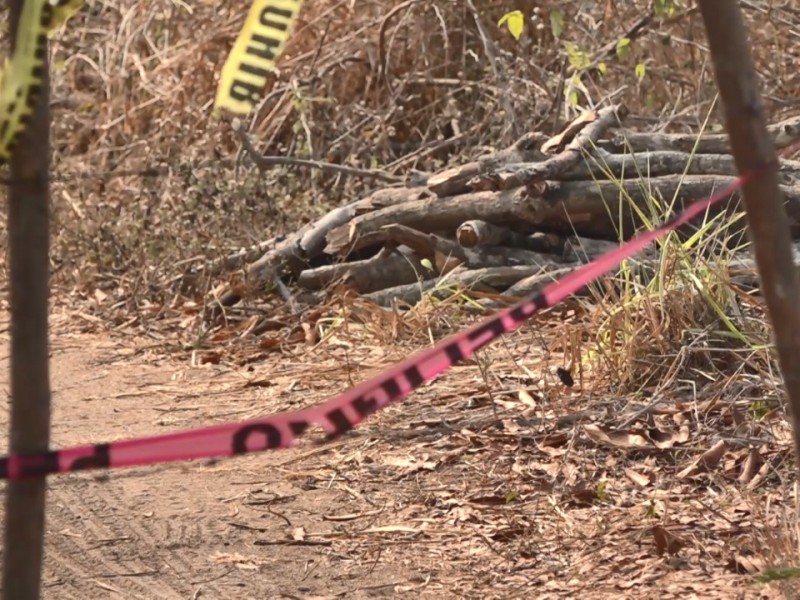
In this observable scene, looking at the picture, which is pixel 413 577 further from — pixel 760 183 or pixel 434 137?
pixel 434 137

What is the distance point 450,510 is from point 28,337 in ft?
6.92

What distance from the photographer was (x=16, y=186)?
1419 mm

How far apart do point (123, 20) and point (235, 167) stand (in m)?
2.50

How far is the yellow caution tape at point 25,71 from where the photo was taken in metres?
1.39

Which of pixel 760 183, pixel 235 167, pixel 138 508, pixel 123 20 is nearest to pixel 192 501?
pixel 138 508

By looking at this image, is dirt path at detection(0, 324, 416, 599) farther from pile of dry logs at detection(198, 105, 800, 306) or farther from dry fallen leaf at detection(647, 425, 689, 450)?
pile of dry logs at detection(198, 105, 800, 306)

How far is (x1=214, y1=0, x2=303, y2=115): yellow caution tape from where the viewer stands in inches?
56.5

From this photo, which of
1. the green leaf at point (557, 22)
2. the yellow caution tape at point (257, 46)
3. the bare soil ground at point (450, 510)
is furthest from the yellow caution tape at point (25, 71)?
the green leaf at point (557, 22)

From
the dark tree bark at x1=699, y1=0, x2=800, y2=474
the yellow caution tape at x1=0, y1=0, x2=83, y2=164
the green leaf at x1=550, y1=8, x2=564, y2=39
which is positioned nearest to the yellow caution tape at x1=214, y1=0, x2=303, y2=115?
the yellow caution tape at x1=0, y1=0, x2=83, y2=164

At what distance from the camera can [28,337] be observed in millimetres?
1440

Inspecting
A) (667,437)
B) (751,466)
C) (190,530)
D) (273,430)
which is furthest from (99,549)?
(273,430)

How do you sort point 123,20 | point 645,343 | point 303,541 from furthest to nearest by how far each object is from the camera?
point 123,20 → point 645,343 → point 303,541

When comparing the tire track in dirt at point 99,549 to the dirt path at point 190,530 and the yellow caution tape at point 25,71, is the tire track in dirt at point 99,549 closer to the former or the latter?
the dirt path at point 190,530

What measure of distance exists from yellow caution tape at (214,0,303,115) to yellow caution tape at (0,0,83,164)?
208 millimetres
